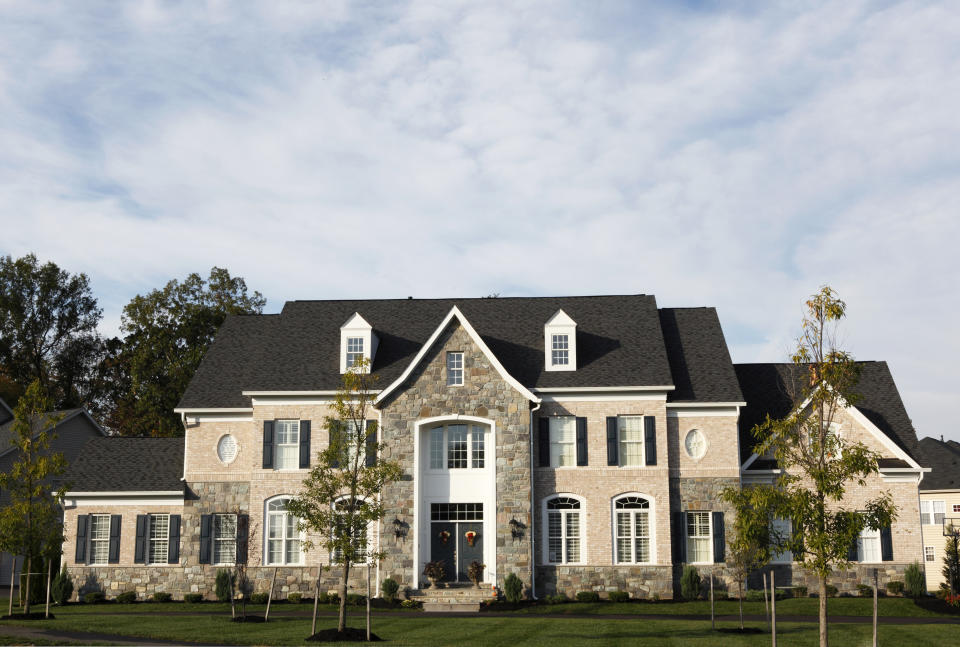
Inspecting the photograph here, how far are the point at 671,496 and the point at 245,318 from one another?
2000 cm

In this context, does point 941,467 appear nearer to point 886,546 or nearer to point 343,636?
point 886,546

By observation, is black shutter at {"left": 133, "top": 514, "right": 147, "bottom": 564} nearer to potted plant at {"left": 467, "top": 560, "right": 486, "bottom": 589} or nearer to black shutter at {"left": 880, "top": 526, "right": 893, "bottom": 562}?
potted plant at {"left": 467, "top": 560, "right": 486, "bottom": 589}

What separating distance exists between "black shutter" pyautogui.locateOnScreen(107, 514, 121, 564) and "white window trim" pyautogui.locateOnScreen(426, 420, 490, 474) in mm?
12279

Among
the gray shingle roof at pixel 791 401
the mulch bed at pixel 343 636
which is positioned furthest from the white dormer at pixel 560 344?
the mulch bed at pixel 343 636

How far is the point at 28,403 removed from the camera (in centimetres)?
Answer: 2970

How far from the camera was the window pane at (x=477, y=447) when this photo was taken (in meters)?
33.7

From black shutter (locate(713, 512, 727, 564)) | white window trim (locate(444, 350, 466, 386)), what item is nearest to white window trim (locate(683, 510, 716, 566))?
black shutter (locate(713, 512, 727, 564))

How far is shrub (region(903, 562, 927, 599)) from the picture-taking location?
32500mm

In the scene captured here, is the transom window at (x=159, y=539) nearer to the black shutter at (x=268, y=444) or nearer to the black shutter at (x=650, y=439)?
the black shutter at (x=268, y=444)

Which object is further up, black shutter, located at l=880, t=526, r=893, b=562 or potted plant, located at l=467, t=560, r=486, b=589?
black shutter, located at l=880, t=526, r=893, b=562

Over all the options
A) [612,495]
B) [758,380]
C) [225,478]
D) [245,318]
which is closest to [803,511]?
[612,495]

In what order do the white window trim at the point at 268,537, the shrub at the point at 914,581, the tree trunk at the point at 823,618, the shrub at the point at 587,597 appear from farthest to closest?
the white window trim at the point at 268,537
the shrub at the point at 914,581
the shrub at the point at 587,597
the tree trunk at the point at 823,618

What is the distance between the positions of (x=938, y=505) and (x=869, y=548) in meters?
18.5

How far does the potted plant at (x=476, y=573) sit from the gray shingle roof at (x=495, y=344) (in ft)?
22.7
